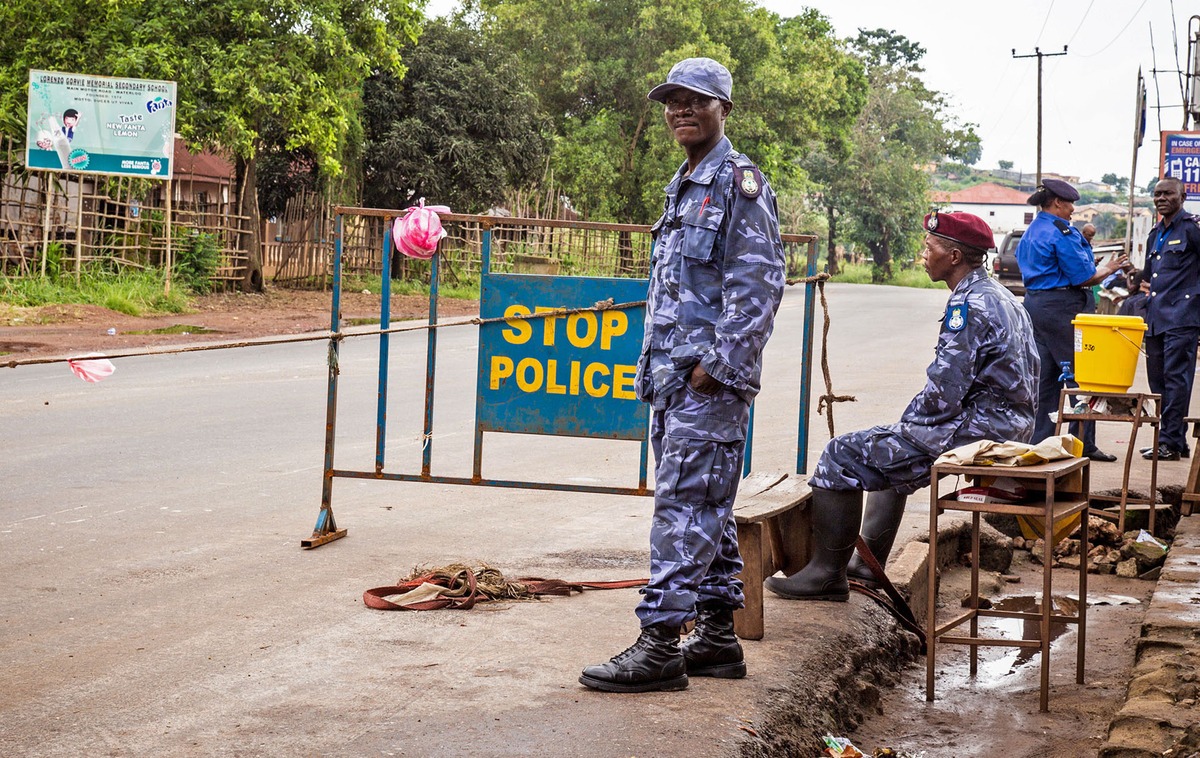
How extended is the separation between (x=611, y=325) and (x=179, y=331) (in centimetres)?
1364

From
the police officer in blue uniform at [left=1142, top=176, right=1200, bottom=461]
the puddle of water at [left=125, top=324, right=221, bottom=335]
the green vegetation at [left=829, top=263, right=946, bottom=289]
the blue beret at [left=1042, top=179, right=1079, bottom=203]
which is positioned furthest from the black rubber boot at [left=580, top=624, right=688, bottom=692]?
the green vegetation at [left=829, top=263, right=946, bottom=289]

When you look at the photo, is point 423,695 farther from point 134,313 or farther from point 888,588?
point 134,313

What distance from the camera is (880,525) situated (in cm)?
508

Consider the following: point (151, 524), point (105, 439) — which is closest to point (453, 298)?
point (105, 439)

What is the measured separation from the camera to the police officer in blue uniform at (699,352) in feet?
12.2

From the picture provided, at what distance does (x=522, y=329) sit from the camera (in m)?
5.69

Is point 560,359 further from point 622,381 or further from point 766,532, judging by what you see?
point 766,532

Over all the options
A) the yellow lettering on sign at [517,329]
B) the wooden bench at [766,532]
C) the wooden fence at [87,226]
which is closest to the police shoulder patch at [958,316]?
the wooden bench at [766,532]

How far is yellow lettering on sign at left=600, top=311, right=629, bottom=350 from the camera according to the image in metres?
5.55

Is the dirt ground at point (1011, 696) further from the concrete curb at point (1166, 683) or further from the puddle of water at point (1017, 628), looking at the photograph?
the concrete curb at point (1166, 683)

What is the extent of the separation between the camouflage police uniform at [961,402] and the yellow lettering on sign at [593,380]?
1.26 metres

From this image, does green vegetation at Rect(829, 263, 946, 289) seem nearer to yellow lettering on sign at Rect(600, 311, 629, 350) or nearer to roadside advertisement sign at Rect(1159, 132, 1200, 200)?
roadside advertisement sign at Rect(1159, 132, 1200, 200)

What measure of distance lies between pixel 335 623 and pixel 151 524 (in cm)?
219

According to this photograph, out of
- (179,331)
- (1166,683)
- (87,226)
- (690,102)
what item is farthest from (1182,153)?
(87,226)
